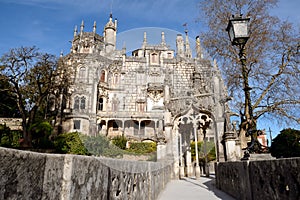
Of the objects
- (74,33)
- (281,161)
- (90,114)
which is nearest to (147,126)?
(90,114)

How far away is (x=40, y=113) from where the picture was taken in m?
33.6

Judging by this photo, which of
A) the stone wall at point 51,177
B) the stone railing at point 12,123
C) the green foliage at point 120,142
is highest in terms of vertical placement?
the stone railing at point 12,123

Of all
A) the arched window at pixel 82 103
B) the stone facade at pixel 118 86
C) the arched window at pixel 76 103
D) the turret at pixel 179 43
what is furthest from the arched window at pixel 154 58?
the arched window at pixel 76 103

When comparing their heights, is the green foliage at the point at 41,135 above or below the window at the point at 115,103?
below

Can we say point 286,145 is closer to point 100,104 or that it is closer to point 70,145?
point 70,145

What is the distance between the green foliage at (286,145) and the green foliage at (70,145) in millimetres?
18259

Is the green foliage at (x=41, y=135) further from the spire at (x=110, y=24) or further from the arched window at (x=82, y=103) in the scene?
the spire at (x=110, y=24)

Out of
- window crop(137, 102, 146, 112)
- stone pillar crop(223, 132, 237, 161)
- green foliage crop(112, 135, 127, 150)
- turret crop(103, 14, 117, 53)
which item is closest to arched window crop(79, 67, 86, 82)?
turret crop(103, 14, 117, 53)

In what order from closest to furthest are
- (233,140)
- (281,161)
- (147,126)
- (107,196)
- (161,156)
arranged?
(107,196) < (281,161) < (233,140) < (161,156) < (147,126)

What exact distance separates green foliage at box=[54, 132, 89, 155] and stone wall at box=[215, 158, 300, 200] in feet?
63.2

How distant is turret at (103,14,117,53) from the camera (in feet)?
150

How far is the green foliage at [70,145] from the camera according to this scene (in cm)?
2164

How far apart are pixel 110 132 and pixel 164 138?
982 inches

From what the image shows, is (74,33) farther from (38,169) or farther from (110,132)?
(38,169)
